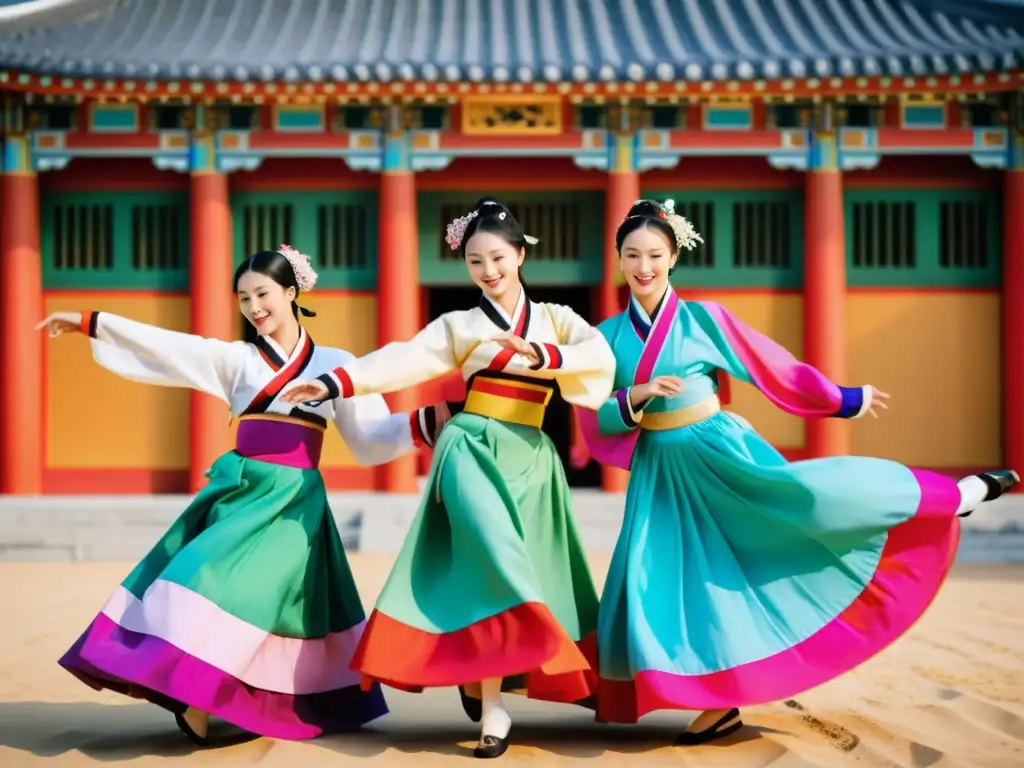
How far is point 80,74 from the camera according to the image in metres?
12.5

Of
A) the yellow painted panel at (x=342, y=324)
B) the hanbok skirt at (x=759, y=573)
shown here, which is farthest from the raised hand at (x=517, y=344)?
the yellow painted panel at (x=342, y=324)

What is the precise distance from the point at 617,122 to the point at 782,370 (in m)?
8.41

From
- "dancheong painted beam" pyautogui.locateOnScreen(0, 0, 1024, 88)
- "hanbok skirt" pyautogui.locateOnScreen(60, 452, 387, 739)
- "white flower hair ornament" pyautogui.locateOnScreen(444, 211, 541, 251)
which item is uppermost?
"dancheong painted beam" pyautogui.locateOnScreen(0, 0, 1024, 88)

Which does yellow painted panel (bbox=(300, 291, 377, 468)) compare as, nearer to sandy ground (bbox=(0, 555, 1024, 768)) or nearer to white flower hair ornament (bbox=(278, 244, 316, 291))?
sandy ground (bbox=(0, 555, 1024, 768))

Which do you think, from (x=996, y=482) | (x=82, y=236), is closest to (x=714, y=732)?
(x=996, y=482)

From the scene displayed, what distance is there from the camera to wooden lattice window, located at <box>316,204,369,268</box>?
13625mm

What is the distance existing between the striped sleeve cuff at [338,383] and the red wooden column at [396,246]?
823cm

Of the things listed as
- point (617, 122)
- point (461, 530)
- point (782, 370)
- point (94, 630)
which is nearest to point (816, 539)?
point (782, 370)

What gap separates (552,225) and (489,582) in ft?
30.7

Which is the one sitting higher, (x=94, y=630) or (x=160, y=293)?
(x=160, y=293)

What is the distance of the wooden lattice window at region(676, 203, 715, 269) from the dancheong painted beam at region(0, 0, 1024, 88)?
1471mm

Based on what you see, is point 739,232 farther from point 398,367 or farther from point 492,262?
point 398,367

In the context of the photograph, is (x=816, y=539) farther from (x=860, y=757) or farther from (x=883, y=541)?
(x=860, y=757)

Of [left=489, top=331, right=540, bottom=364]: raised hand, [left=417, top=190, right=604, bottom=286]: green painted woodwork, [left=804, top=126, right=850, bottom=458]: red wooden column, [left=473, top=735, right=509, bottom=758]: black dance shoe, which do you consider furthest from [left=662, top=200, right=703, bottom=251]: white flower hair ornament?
[left=417, top=190, right=604, bottom=286]: green painted woodwork
